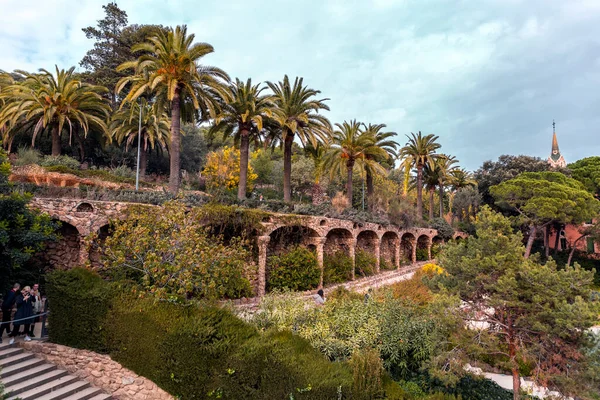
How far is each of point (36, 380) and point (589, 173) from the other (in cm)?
4492

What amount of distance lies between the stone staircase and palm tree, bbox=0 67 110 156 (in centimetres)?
1519

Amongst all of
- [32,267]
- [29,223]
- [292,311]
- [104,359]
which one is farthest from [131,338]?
[32,267]

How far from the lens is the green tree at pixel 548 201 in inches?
1032

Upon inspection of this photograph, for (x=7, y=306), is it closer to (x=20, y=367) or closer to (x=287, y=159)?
(x=20, y=367)

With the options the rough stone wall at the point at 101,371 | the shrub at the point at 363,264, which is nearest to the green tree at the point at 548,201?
the shrub at the point at 363,264

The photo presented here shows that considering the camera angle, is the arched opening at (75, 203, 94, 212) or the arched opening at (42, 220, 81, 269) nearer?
the arched opening at (75, 203, 94, 212)

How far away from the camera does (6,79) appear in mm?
24828

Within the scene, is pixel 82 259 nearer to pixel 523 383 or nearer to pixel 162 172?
pixel 523 383

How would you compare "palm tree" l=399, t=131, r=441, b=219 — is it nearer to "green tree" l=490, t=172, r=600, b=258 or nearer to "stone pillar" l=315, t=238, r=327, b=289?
"green tree" l=490, t=172, r=600, b=258

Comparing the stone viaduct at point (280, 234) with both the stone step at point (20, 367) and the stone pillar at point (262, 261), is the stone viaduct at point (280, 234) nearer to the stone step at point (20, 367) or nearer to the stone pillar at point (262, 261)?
the stone pillar at point (262, 261)

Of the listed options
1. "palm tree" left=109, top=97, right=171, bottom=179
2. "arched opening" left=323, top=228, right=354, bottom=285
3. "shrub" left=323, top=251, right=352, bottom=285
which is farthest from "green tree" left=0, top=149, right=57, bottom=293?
"palm tree" left=109, top=97, right=171, bottom=179

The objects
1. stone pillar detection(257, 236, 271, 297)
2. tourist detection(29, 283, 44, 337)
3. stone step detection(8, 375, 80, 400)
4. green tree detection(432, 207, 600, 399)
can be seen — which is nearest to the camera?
green tree detection(432, 207, 600, 399)

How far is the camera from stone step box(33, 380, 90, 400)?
7914 millimetres

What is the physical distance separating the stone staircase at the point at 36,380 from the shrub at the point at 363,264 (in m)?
16.3
